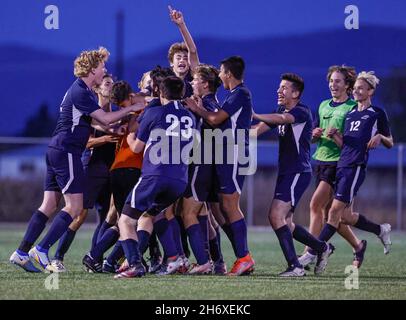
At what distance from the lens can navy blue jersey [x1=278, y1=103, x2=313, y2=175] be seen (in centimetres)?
1010

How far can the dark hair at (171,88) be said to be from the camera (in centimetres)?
921

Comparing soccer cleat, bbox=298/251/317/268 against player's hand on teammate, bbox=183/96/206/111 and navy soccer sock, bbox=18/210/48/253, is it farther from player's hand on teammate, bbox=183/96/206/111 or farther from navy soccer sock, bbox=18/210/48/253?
navy soccer sock, bbox=18/210/48/253

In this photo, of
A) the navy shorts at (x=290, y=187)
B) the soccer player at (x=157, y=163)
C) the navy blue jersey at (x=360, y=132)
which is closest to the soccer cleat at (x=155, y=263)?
the soccer player at (x=157, y=163)

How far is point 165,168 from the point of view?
912 centimetres

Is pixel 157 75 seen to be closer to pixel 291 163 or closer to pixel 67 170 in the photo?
pixel 67 170

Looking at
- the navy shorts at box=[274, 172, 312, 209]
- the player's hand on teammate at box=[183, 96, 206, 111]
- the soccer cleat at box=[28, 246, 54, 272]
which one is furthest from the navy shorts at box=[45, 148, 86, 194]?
the navy shorts at box=[274, 172, 312, 209]

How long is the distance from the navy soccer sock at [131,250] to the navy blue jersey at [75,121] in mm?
1252

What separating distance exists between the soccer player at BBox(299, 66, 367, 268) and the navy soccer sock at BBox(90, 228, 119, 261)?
239 cm

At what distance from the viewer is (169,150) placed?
9148 mm

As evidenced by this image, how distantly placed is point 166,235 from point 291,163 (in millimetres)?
1427

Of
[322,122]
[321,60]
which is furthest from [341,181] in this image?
[321,60]

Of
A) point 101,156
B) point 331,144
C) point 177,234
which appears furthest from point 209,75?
point 331,144

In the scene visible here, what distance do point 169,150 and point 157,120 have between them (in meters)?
0.29
